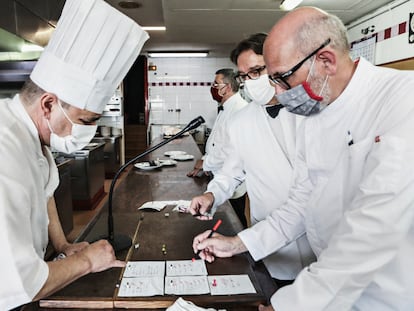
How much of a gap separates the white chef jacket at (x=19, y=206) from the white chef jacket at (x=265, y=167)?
104 cm

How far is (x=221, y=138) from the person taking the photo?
10.8ft

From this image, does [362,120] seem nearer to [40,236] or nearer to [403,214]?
[403,214]

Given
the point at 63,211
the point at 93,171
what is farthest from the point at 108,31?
the point at 93,171

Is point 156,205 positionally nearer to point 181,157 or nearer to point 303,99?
point 303,99

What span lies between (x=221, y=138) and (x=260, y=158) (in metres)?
1.37

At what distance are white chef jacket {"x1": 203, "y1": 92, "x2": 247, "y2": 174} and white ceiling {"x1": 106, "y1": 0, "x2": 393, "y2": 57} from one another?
130 cm

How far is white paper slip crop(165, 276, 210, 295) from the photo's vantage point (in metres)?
1.13

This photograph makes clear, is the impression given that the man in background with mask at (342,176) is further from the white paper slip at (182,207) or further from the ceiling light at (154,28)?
the ceiling light at (154,28)

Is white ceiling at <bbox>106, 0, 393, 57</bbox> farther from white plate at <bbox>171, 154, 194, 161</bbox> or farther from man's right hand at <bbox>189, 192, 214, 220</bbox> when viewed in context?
man's right hand at <bbox>189, 192, 214, 220</bbox>

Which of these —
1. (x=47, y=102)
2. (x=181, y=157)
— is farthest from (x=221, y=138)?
(x=47, y=102)

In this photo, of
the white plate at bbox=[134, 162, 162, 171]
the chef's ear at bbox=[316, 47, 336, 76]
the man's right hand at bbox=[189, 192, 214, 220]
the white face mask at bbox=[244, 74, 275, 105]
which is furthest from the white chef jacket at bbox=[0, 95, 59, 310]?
the white plate at bbox=[134, 162, 162, 171]

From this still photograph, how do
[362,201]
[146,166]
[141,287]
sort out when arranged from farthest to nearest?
1. [146,166]
2. [141,287]
3. [362,201]

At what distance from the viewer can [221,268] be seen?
1.32 meters

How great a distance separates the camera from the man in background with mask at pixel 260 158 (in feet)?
5.79
